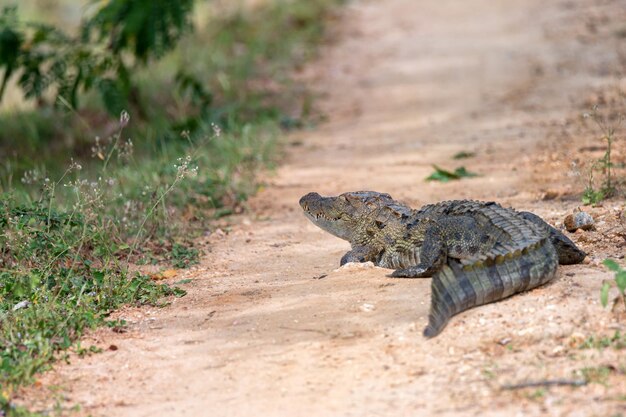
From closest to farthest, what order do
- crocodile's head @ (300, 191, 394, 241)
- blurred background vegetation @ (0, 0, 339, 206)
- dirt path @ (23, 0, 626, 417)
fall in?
dirt path @ (23, 0, 626, 417) < crocodile's head @ (300, 191, 394, 241) < blurred background vegetation @ (0, 0, 339, 206)

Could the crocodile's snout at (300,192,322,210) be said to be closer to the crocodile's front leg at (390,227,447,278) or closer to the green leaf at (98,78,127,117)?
the crocodile's front leg at (390,227,447,278)

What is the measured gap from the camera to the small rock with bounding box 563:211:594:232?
19.2 feet

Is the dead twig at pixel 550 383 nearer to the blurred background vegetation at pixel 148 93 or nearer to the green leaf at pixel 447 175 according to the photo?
the green leaf at pixel 447 175

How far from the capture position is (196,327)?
494 centimetres

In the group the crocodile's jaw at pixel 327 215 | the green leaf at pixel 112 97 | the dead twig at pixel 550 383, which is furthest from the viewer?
the green leaf at pixel 112 97

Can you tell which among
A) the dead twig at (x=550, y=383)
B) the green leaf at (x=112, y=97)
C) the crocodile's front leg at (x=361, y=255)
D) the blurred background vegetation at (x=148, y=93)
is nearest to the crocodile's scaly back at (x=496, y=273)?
the dead twig at (x=550, y=383)

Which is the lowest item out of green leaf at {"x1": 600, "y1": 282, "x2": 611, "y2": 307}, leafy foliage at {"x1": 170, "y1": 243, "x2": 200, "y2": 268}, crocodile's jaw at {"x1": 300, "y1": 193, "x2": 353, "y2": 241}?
leafy foliage at {"x1": 170, "y1": 243, "x2": 200, "y2": 268}

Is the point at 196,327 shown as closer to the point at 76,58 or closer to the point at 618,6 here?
the point at 76,58

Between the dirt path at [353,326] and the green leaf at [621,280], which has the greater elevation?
the green leaf at [621,280]

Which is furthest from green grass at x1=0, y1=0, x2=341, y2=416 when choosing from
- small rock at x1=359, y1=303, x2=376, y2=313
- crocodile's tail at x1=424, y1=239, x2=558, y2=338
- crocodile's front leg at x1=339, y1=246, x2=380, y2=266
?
crocodile's tail at x1=424, y1=239, x2=558, y2=338

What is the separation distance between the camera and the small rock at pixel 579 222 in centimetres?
584

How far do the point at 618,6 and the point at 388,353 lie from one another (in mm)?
11328

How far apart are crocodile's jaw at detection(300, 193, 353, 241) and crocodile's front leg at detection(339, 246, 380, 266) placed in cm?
26

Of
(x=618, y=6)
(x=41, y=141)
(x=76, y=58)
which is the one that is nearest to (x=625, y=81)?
(x=618, y=6)
